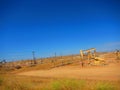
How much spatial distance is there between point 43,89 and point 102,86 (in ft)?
11.5

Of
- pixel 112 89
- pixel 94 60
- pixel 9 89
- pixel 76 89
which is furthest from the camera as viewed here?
pixel 94 60

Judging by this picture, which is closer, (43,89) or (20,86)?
(43,89)

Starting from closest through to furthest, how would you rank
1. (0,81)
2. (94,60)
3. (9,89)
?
(9,89) → (0,81) → (94,60)

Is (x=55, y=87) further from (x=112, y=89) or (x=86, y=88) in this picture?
(x=112, y=89)

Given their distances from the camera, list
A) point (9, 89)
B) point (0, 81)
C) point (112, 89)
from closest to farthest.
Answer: point (112, 89) < point (9, 89) < point (0, 81)

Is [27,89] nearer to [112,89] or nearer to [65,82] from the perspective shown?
[65,82]

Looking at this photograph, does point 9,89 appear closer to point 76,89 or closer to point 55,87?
point 55,87

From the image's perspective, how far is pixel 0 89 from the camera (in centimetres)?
1375

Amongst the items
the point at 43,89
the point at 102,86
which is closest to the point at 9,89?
the point at 43,89

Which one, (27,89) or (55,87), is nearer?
(55,87)

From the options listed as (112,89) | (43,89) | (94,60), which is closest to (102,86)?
(112,89)

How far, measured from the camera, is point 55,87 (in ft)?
40.9

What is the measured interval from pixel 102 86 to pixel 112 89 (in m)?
0.54

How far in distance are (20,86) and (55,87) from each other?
9.06 ft
